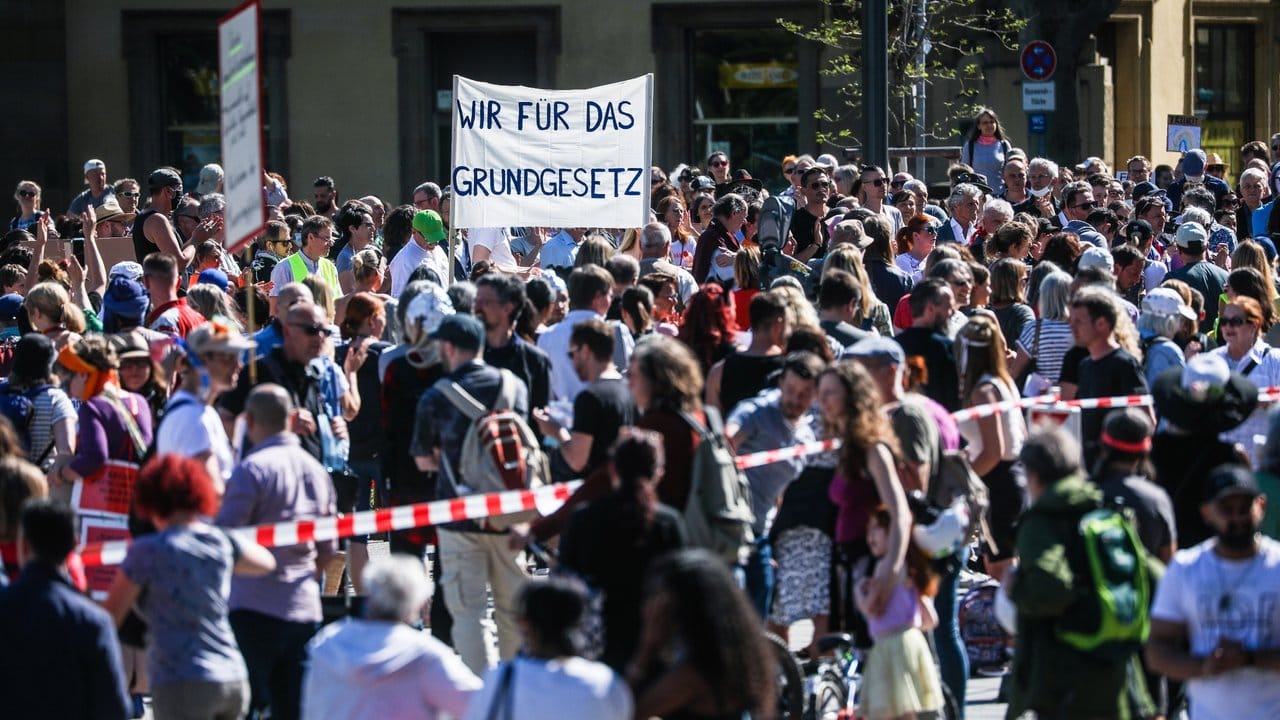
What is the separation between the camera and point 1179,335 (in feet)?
34.3

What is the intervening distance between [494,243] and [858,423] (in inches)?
306

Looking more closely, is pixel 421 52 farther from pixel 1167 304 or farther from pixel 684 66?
pixel 1167 304

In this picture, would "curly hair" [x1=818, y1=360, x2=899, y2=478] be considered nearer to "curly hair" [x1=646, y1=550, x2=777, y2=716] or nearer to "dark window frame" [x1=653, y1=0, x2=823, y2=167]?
"curly hair" [x1=646, y1=550, x2=777, y2=716]

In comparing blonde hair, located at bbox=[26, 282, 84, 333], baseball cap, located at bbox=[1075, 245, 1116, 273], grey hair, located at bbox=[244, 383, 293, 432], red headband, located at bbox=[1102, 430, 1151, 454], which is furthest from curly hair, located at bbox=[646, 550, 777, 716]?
baseball cap, located at bbox=[1075, 245, 1116, 273]

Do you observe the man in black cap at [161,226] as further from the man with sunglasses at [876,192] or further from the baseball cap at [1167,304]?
the baseball cap at [1167,304]

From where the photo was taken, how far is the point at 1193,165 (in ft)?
64.5

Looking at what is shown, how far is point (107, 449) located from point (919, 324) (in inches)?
144

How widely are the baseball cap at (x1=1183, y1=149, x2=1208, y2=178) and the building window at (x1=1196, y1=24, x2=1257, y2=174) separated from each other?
11.0 metres

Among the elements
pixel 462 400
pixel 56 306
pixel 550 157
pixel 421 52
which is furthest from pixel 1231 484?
pixel 421 52

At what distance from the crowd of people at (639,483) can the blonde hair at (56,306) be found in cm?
3

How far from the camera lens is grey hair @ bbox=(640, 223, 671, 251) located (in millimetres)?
12359

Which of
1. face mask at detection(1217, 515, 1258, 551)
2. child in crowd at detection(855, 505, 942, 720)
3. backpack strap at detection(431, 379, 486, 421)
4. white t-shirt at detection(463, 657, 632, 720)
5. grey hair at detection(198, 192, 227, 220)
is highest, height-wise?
grey hair at detection(198, 192, 227, 220)

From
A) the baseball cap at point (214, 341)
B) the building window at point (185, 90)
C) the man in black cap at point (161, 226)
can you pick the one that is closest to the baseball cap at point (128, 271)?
the man in black cap at point (161, 226)

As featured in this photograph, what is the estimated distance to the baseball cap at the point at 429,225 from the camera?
43.5 ft
